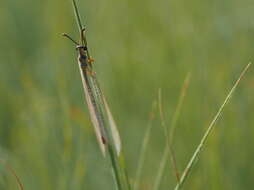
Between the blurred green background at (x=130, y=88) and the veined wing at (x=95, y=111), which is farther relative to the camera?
the blurred green background at (x=130, y=88)

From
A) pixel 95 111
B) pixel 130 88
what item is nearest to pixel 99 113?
pixel 95 111

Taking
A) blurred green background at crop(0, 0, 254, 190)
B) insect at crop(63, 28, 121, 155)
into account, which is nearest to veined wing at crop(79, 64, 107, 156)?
insect at crop(63, 28, 121, 155)

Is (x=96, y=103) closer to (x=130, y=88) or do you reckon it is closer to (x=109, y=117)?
(x=109, y=117)

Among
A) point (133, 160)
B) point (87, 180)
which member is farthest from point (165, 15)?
point (87, 180)

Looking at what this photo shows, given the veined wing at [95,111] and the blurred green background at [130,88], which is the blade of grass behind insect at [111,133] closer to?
the veined wing at [95,111]

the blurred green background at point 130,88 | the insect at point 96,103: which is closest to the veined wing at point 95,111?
the insect at point 96,103

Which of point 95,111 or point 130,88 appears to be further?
point 130,88

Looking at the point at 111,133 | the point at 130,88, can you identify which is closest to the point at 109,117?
the point at 111,133

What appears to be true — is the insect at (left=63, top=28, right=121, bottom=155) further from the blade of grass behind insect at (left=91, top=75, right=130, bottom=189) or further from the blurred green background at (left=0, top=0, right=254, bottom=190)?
the blurred green background at (left=0, top=0, right=254, bottom=190)

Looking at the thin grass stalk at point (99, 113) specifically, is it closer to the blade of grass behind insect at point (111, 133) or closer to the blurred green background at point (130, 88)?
the blade of grass behind insect at point (111, 133)

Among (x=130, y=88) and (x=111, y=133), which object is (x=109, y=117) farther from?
(x=130, y=88)
